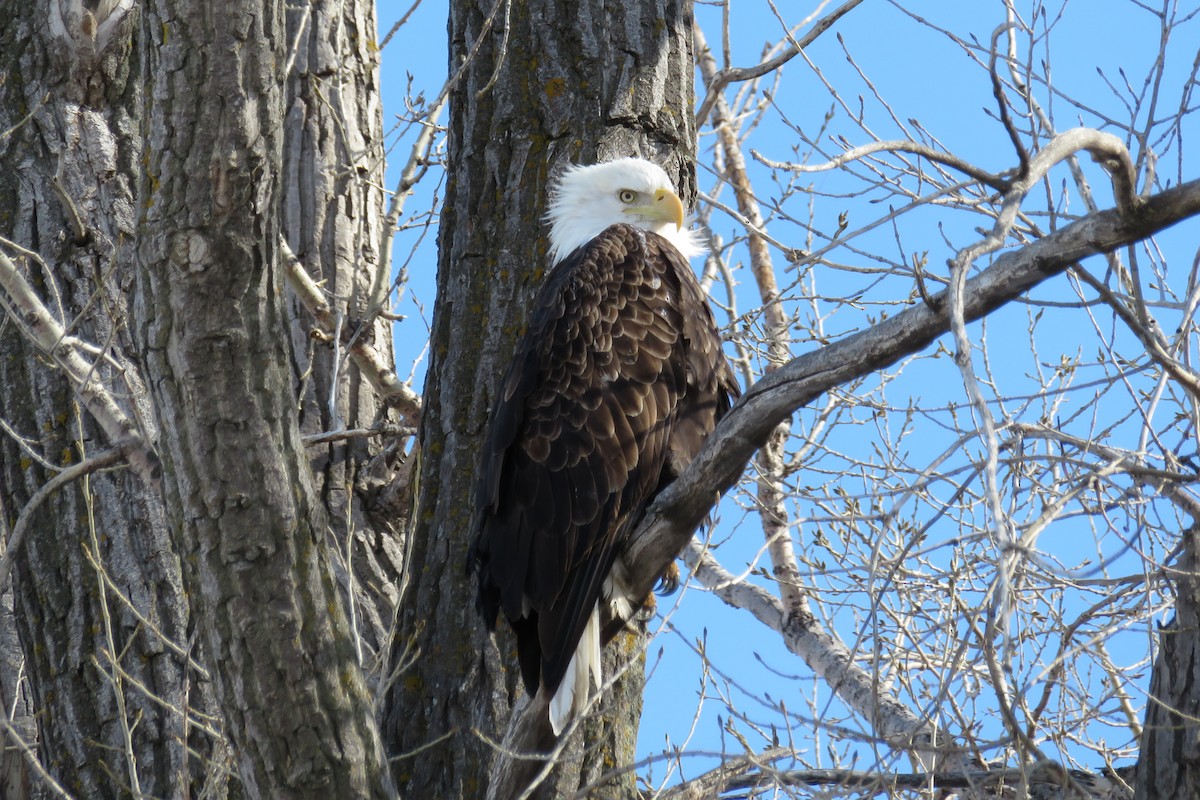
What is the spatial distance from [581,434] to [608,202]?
2.85 feet

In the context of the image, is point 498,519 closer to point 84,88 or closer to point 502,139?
point 502,139

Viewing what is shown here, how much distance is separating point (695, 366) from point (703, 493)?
97cm

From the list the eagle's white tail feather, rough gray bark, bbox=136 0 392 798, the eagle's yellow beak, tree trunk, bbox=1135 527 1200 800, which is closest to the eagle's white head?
the eagle's yellow beak

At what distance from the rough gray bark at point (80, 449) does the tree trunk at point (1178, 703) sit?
2.59 metres

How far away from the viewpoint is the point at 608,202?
432 cm

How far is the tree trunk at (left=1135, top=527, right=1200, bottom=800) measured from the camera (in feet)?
9.88

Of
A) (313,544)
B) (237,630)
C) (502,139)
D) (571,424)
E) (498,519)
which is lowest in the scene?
(237,630)

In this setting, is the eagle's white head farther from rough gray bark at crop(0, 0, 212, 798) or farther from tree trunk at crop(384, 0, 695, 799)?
rough gray bark at crop(0, 0, 212, 798)

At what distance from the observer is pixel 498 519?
12.3ft

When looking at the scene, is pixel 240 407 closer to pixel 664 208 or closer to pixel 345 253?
pixel 664 208

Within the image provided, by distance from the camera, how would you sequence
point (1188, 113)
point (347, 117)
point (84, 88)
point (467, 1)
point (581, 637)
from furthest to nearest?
point (347, 117), point (84, 88), point (467, 1), point (1188, 113), point (581, 637)

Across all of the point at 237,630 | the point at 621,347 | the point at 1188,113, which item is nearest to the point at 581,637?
the point at 621,347

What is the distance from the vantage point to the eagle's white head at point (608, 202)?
423 cm

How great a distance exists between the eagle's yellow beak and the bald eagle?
23 cm
